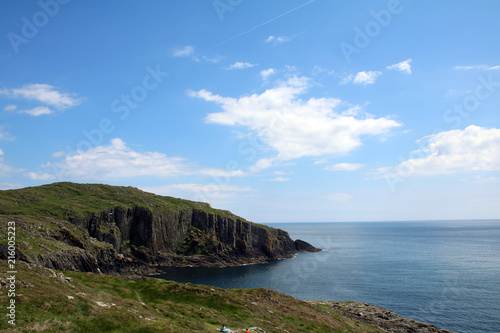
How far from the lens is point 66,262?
75188 millimetres

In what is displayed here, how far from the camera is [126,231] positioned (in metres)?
137

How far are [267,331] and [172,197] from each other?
16333 centimetres

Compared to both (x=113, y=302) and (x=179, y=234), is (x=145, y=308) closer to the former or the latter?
(x=113, y=302)

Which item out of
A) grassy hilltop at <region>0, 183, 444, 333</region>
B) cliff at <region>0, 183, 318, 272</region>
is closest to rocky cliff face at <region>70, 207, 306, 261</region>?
cliff at <region>0, 183, 318, 272</region>

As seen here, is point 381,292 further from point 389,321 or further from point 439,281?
point 389,321

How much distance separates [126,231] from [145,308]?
111 m

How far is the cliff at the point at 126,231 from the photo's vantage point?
3521 inches

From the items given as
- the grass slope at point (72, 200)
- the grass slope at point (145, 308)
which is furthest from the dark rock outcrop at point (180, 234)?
the grass slope at point (145, 308)

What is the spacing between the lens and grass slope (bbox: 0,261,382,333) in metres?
26.0

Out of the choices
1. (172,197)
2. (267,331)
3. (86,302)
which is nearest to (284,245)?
(172,197)

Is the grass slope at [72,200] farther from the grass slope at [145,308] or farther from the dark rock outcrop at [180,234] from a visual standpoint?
the grass slope at [145,308]

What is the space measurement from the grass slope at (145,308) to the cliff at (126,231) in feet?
133

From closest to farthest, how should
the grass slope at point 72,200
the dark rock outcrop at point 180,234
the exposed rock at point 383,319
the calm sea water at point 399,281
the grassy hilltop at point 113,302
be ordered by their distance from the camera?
the grassy hilltop at point 113,302 < the exposed rock at point 383,319 < the calm sea water at point 399,281 < the grass slope at point 72,200 < the dark rock outcrop at point 180,234

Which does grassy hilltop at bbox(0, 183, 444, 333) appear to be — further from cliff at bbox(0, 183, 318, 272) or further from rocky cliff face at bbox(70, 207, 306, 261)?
rocky cliff face at bbox(70, 207, 306, 261)
